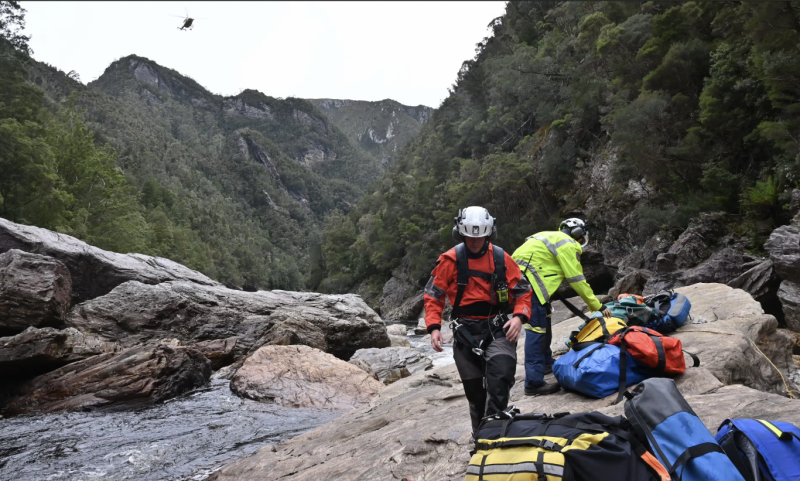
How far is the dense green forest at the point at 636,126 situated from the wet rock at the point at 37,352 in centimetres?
1807

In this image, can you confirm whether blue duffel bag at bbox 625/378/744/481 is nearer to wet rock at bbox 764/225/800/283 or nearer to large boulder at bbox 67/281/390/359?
wet rock at bbox 764/225/800/283

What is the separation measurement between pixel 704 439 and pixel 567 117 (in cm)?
3016

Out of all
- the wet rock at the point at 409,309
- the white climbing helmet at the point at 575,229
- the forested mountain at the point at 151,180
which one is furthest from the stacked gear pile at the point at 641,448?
the wet rock at the point at 409,309

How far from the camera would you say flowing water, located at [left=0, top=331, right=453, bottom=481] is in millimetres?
6078

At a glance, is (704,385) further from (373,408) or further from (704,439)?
(373,408)

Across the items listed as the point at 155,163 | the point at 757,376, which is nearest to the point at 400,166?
the point at 155,163

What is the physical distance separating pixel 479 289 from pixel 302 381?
6885mm

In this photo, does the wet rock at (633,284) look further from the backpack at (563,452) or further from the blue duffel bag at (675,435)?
the backpack at (563,452)

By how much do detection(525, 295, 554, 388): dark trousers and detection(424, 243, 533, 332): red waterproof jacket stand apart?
3.89 feet

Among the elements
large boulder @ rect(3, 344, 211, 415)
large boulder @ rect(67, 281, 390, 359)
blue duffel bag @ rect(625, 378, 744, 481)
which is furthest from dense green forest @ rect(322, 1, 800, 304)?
large boulder @ rect(3, 344, 211, 415)

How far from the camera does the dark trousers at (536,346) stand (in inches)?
197

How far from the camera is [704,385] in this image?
13.7 ft


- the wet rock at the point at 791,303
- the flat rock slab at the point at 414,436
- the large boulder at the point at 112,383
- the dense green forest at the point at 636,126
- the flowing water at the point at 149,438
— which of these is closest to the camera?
the flat rock slab at the point at 414,436

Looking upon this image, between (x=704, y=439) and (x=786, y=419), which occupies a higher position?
(x=704, y=439)
